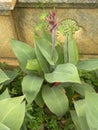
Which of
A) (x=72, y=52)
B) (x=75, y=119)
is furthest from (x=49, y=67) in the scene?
(x=75, y=119)

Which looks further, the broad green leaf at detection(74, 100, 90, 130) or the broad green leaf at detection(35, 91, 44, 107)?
the broad green leaf at detection(35, 91, 44, 107)

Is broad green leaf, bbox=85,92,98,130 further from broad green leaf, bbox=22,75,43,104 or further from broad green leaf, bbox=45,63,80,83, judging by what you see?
broad green leaf, bbox=22,75,43,104

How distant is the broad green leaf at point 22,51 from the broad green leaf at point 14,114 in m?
0.35

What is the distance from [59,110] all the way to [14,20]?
64 centimetres

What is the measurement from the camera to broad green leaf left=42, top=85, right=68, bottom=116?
1.66 metres

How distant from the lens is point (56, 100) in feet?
5.47

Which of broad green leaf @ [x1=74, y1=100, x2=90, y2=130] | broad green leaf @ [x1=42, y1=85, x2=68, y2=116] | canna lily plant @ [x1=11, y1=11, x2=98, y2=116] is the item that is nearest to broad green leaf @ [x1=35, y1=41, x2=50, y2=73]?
canna lily plant @ [x1=11, y1=11, x2=98, y2=116]

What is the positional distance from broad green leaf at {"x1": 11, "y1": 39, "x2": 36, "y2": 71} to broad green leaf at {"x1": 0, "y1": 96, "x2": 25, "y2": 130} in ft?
1.13

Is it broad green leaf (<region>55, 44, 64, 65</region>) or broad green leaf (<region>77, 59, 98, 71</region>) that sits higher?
broad green leaf (<region>55, 44, 64, 65</region>)

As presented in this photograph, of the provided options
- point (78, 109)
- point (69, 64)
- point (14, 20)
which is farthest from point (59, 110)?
point (14, 20)

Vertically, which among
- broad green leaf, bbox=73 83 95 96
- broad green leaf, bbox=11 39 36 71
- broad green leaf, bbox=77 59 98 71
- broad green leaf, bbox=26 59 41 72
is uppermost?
broad green leaf, bbox=11 39 36 71

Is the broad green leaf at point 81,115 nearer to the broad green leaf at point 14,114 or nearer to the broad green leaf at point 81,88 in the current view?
the broad green leaf at point 81,88

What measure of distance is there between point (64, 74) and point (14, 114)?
32 cm

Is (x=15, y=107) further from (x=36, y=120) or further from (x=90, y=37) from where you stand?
(x=90, y=37)
